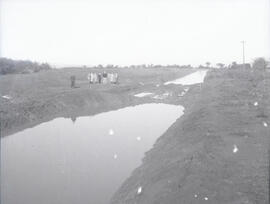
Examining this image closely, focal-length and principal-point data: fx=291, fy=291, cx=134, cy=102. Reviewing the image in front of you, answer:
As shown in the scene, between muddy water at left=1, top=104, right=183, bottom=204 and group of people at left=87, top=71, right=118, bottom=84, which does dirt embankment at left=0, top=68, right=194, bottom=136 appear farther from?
group of people at left=87, top=71, right=118, bottom=84

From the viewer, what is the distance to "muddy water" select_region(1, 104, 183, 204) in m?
9.99

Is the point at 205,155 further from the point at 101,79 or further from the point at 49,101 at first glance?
the point at 101,79

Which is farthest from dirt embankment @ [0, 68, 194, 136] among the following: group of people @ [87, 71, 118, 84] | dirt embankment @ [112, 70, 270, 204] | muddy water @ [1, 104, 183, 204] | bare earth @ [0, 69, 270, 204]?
dirt embankment @ [112, 70, 270, 204]

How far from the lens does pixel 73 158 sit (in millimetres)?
13125

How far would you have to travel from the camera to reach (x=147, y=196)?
794 centimetres

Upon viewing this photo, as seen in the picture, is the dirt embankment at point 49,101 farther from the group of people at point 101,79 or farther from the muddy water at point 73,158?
the group of people at point 101,79

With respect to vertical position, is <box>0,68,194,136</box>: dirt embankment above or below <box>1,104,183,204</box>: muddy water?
above

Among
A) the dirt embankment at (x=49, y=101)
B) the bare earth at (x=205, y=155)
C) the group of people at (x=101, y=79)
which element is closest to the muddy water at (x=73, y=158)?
the bare earth at (x=205, y=155)

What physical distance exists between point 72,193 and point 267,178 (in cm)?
616

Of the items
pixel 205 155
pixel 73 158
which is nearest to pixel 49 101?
pixel 73 158

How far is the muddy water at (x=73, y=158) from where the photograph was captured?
32.8 ft

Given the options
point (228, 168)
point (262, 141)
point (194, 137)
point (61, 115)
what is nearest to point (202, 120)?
point (194, 137)

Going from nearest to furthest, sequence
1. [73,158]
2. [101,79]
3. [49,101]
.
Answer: [73,158], [49,101], [101,79]

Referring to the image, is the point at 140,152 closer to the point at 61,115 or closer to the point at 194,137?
the point at 194,137
